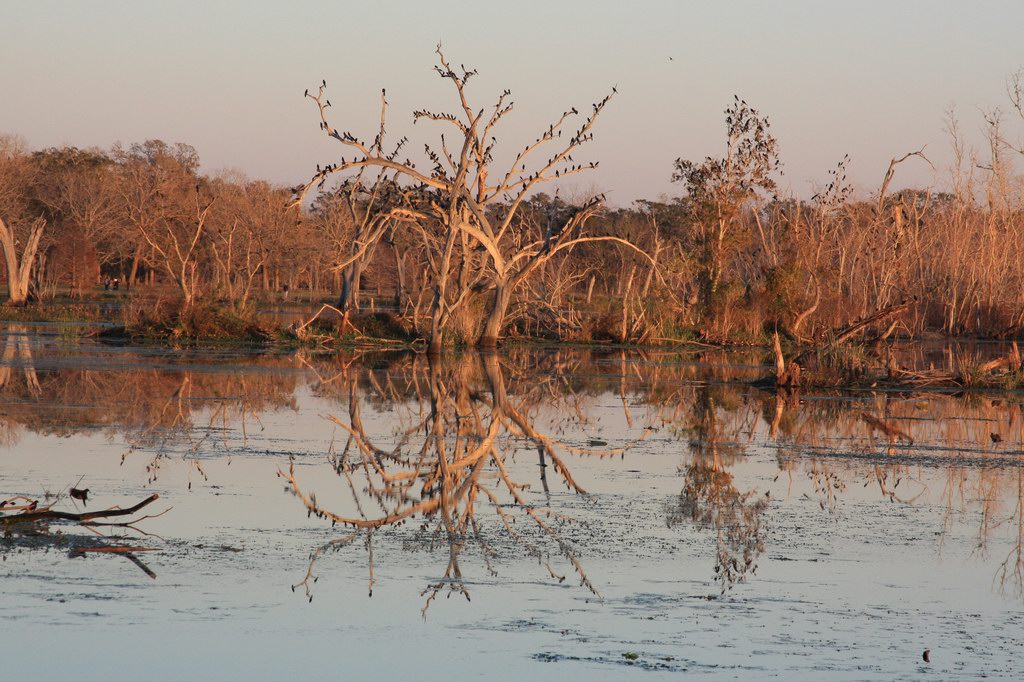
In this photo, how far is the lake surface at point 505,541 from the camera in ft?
23.2

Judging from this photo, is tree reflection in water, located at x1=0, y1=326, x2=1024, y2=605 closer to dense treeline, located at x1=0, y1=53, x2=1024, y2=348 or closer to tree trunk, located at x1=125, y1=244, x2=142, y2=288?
dense treeline, located at x1=0, y1=53, x2=1024, y2=348

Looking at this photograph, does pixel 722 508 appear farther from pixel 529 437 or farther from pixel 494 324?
pixel 494 324

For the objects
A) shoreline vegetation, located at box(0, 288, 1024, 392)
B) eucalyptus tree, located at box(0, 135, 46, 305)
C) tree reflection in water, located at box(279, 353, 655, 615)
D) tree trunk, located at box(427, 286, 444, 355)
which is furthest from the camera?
eucalyptus tree, located at box(0, 135, 46, 305)

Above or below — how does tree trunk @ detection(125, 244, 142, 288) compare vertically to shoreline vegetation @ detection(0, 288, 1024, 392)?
above

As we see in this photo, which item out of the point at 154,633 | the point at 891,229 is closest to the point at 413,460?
the point at 154,633

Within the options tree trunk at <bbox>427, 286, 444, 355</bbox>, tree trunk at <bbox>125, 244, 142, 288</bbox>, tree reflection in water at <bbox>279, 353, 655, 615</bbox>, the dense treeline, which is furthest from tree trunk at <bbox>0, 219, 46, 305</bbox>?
tree reflection in water at <bbox>279, 353, 655, 615</bbox>

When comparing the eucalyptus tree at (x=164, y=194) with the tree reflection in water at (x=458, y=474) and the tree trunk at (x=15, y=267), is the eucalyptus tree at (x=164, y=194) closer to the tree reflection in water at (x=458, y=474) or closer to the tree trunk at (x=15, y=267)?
the tree trunk at (x=15, y=267)

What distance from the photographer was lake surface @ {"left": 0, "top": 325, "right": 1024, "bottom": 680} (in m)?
7.06

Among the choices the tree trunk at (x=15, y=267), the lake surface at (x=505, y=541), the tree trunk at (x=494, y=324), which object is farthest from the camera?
the tree trunk at (x=15, y=267)

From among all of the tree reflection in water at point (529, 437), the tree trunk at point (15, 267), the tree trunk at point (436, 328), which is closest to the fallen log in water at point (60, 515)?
the tree reflection in water at point (529, 437)

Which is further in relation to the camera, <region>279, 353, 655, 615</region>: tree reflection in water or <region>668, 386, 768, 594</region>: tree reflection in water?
<region>279, 353, 655, 615</region>: tree reflection in water

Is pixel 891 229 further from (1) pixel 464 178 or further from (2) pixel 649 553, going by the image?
(2) pixel 649 553

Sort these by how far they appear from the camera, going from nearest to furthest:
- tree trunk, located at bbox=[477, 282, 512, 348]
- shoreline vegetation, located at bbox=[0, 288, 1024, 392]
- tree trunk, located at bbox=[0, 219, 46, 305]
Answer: shoreline vegetation, located at bbox=[0, 288, 1024, 392] → tree trunk, located at bbox=[477, 282, 512, 348] → tree trunk, located at bbox=[0, 219, 46, 305]

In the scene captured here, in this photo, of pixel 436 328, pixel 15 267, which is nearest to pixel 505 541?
pixel 436 328
